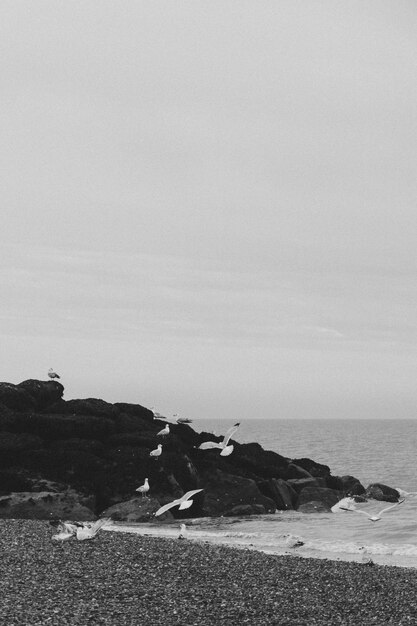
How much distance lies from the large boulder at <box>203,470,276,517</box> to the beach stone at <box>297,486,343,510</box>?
10.7 ft

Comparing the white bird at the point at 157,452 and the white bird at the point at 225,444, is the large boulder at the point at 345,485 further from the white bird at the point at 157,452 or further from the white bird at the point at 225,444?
the white bird at the point at 225,444

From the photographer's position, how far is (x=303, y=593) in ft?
62.0

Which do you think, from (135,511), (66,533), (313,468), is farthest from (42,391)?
(66,533)

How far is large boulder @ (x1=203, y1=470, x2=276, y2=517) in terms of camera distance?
1496 inches

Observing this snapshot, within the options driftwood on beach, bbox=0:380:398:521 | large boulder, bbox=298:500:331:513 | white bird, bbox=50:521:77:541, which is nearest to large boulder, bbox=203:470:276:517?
driftwood on beach, bbox=0:380:398:521

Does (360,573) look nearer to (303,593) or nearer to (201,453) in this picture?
(303,593)

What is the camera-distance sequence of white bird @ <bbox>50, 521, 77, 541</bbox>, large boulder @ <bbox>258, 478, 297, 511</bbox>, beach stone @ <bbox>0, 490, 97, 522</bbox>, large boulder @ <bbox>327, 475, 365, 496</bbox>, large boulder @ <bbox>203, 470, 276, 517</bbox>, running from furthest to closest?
1. large boulder @ <bbox>327, 475, 365, 496</bbox>
2. large boulder @ <bbox>258, 478, 297, 511</bbox>
3. large boulder @ <bbox>203, 470, 276, 517</bbox>
4. beach stone @ <bbox>0, 490, 97, 522</bbox>
5. white bird @ <bbox>50, 521, 77, 541</bbox>

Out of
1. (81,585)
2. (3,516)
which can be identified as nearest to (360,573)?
(81,585)

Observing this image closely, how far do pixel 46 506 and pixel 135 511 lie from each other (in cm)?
405

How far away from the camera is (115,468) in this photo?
123 ft

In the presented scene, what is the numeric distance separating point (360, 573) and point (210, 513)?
1615 centimetres

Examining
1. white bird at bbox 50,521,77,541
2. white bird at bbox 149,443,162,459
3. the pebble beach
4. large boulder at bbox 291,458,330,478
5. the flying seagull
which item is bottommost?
the pebble beach

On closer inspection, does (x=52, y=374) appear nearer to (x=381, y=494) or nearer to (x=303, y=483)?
(x=303, y=483)

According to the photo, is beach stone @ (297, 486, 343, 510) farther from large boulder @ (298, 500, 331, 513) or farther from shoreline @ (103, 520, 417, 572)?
shoreline @ (103, 520, 417, 572)
